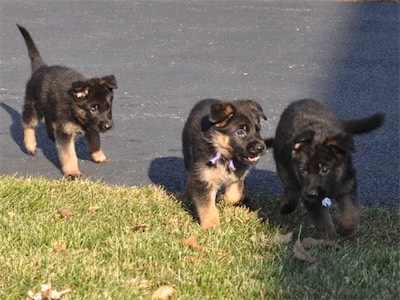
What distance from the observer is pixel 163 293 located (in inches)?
206

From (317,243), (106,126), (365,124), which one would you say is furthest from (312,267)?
(106,126)

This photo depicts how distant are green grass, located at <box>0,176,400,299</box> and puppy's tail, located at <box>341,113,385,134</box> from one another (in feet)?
2.01

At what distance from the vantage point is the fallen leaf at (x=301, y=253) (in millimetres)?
5671

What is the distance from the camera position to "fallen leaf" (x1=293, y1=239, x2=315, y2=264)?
5671mm

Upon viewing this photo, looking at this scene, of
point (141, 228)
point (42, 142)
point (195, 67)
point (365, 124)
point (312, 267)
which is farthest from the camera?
point (195, 67)

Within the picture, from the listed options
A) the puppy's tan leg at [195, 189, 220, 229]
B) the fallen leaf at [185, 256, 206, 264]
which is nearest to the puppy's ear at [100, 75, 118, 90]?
the puppy's tan leg at [195, 189, 220, 229]

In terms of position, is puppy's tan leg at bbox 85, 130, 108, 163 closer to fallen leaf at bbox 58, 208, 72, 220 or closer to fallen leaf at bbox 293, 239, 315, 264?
fallen leaf at bbox 58, 208, 72, 220

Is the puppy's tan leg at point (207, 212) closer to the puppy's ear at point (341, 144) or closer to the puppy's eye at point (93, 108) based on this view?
the puppy's ear at point (341, 144)

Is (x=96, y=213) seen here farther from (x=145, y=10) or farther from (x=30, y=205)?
(x=145, y=10)

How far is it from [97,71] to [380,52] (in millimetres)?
3828

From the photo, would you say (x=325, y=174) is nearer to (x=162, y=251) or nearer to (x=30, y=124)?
(x=162, y=251)

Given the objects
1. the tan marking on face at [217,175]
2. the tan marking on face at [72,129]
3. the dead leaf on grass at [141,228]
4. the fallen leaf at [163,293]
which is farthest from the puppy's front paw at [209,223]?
the tan marking on face at [72,129]

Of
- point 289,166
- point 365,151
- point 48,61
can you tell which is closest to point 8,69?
point 48,61

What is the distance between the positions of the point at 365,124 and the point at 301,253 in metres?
1.62
